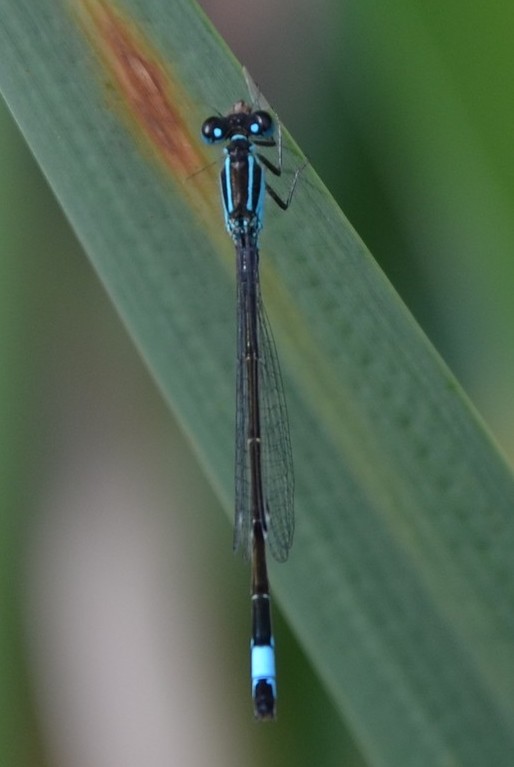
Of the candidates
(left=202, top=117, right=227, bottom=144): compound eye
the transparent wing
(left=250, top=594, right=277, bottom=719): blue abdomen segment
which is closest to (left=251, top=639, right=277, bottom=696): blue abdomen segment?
(left=250, top=594, right=277, bottom=719): blue abdomen segment

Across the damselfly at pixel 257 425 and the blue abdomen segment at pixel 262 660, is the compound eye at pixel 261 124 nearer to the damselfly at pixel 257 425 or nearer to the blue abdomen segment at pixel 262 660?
the damselfly at pixel 257 425

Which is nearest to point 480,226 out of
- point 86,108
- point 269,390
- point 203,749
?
point 269,390

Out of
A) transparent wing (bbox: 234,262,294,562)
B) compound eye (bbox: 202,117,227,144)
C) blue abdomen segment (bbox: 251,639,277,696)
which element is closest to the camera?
transparent wing (bbox: 234,262,294,562)

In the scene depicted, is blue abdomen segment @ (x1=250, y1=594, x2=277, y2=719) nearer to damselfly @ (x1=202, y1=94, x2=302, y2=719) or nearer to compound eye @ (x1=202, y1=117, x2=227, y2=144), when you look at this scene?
damselfly @ (x1=202, y1=94, x2=302, y2=719)

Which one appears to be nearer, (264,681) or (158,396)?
(264,681)

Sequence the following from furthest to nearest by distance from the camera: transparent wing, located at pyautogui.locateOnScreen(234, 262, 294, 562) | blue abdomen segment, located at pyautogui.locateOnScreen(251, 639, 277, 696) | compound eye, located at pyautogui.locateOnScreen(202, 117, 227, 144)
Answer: compound eye, located at pyautogui.locateOnScreen(202, 117, 227, 144)
blue abdomen segment, located at pyautogui.locateOnScreen(251, 639, 277, 696)
transparent wing, located at pyautogui.locateOnScreen(234, 262, 294, 562)

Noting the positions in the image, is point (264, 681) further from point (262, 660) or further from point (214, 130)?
point (214, 130)

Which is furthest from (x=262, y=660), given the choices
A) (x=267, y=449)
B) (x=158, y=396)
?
(x=158, y=396)
